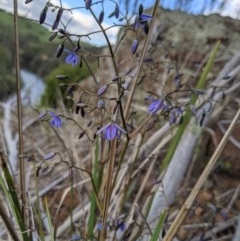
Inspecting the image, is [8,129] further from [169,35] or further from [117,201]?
[117,201]

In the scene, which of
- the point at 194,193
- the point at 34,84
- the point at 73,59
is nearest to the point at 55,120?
the point at 73,59

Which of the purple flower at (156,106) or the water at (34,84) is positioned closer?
the purple flower at (156,106)

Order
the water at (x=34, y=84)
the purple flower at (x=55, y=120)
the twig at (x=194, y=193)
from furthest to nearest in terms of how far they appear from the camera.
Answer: the water at (x=34, y=84) → the purple flower at (x=55, y=120) → the twig at (x=194, y=193)

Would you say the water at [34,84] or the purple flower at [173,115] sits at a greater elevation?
the purple flower at [173,115]

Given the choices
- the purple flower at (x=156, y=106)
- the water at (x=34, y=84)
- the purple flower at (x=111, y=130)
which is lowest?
the water at (x=34, y=84)

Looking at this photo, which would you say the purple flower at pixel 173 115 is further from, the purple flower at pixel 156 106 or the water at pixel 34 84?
the water at pixel 34 84

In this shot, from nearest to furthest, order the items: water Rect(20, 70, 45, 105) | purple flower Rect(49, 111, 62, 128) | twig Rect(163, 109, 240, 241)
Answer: twig Rect(163, 109, 240, 241) < purple flower Rect(49, 111, 62, 128) < water Rect(20, 70, 45, 105)

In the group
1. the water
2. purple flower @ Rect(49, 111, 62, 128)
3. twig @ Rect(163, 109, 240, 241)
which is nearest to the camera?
twig @ Rect(163, 109, 240, 241)

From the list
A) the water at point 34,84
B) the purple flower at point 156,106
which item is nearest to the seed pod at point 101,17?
the purple flower at point 156,106

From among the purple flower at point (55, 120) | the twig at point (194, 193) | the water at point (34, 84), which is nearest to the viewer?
the twig at point (194, 193)

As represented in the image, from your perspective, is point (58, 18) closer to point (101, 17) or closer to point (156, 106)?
point (101, 17)

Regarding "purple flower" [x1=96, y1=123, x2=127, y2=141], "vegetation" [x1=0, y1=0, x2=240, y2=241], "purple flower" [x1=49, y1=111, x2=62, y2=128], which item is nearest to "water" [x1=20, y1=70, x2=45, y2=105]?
"vegetation" [x1=0, y1=0, x2=240, y2=241]

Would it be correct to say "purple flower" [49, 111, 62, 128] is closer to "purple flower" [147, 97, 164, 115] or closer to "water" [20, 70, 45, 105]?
"purple flower" [147, 97, 164, 115]
